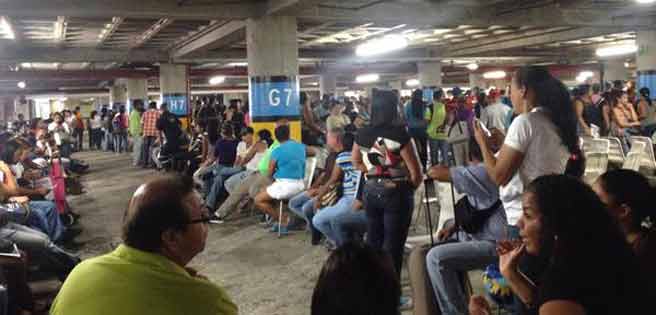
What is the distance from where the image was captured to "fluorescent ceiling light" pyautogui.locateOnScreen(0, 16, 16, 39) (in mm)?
12202

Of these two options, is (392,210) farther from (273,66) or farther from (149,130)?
(149,130)

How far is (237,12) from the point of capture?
33.4ft

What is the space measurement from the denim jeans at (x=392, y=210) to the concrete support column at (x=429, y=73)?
18205 millimetres

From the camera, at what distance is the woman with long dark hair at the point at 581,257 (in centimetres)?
190

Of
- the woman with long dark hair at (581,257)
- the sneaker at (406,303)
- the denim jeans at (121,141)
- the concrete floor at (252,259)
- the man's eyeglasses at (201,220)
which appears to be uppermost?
the man's eyeglasses at (201,220)

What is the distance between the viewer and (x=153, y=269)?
66.8 inches

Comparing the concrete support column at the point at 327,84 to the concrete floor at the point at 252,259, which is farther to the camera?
the concrete support column at the point at 327,84

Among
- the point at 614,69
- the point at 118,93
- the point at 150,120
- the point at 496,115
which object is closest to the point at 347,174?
the point at 496,115

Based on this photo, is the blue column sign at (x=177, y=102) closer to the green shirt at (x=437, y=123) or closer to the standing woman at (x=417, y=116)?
the green shirt at (x=437, y=123)

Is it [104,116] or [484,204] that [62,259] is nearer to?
[484,204]

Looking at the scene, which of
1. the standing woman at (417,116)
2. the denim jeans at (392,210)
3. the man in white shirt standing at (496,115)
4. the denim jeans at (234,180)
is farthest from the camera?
the standing woman at (417,116)

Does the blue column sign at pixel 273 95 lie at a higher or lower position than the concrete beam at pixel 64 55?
lower

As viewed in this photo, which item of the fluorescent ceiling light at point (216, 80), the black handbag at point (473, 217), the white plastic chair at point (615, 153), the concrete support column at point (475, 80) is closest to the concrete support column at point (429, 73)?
the concrete support column at point (475, 80)

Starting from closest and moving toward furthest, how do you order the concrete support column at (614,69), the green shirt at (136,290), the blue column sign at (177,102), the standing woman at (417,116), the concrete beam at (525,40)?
the green shirt at (136,290), the standing woman at (417,116), the concrete beam at (525,40), the blue column sign at (177,102), the concrete support column at (614,69)
